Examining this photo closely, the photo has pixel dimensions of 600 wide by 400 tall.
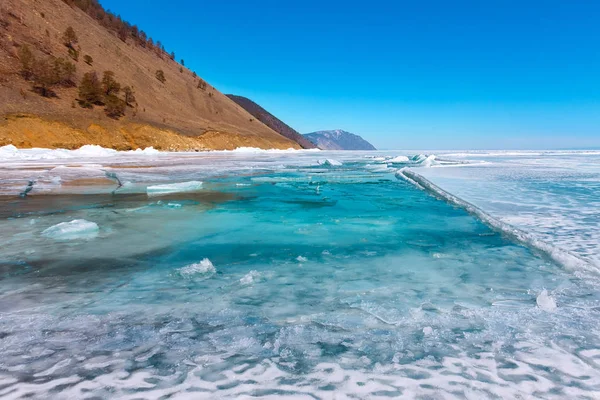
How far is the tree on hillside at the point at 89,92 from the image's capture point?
45.5 meters

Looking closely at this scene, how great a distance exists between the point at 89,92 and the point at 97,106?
198cm

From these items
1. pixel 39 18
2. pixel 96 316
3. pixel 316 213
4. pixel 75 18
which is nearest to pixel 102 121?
pixel 39 18

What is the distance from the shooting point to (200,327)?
8.26ft

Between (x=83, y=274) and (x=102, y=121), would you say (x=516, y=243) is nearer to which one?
(x=83, y=274)

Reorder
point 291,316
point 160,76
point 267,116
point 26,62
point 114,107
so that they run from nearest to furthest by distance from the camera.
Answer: point 291,316
point 26,62
point 114,107
point 160,76
point 267,116

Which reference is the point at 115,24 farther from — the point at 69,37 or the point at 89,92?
the point at 89,92

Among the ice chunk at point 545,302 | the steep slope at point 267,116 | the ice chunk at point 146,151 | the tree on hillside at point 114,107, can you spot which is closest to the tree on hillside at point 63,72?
the tree on hillside at point 114,107

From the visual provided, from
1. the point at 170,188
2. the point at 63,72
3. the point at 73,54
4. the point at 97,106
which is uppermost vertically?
the point at 73,54

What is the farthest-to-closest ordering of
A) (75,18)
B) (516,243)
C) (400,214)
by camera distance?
(75,18) < (400,214) < (516,243)

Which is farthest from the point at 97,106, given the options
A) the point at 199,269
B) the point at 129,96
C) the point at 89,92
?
the point at 199,269

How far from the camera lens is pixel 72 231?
5180 millimetres

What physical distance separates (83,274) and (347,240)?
3.23 m

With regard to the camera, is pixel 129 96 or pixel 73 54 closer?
pixel 73 54

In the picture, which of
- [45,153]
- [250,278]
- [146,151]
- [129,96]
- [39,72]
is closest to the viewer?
[250,278]
